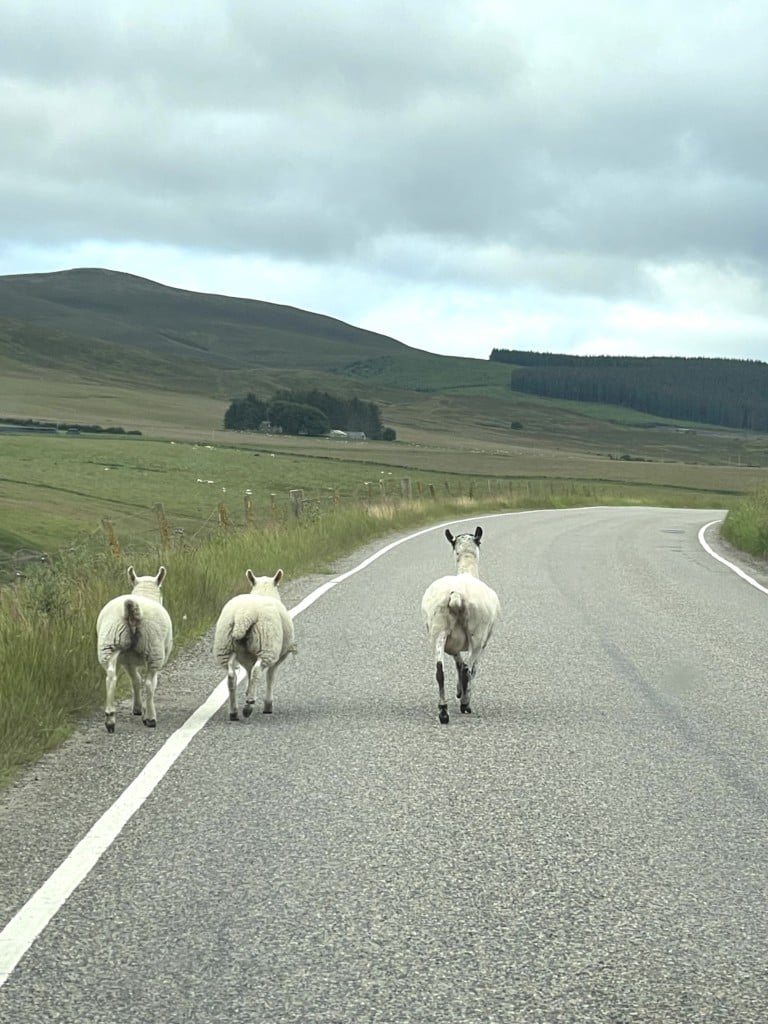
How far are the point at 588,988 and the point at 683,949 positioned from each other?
574mm

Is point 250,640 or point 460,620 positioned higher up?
point 460,620

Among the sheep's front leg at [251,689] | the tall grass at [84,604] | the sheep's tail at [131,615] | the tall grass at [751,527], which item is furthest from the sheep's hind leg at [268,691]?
the tall grass at [751,527]

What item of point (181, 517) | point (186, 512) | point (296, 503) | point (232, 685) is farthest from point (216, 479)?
point (232, 685)

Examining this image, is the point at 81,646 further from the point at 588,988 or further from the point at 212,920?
the point at 588,988

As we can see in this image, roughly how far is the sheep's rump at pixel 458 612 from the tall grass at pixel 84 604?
100 inches

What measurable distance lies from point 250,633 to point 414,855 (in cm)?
353

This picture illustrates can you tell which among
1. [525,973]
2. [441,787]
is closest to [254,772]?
[441,787]

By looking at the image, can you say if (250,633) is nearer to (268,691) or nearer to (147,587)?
(268,691)

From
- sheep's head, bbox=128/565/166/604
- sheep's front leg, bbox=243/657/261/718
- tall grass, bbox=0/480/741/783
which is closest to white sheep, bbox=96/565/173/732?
sheep's head, bbox=128/565/166/604

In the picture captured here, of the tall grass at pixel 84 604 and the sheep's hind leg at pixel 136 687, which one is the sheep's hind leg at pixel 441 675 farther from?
the tall grass at pixel 84 604

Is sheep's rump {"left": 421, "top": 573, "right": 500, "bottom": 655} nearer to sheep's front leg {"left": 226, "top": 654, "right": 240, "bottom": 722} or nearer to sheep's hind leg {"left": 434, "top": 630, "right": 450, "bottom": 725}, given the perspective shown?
sheep's hind leg {"left": 434, "top": 630, "right": 450, "bottom": 725}

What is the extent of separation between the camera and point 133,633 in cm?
920

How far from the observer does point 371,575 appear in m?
21.4

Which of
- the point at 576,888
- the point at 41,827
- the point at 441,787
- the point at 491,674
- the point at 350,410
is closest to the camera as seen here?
the point at 576,888
